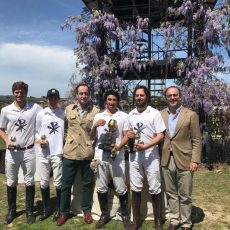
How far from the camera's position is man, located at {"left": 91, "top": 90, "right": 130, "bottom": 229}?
506cm

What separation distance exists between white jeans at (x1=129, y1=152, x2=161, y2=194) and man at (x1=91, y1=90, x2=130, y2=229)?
0.64 feet

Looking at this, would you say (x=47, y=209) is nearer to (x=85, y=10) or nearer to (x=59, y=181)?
(x=59, y=181)

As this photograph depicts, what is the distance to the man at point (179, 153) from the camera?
492cm

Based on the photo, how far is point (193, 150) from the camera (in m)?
4.96

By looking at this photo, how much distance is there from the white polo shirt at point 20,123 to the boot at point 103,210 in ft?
4.29

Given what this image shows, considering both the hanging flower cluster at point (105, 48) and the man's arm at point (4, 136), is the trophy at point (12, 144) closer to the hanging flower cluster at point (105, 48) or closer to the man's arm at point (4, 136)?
the man's arm at point (4, 136)

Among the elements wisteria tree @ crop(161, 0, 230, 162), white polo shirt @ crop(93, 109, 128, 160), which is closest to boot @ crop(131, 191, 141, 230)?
white polo shirt @ crop(93, 109, 128, 160)

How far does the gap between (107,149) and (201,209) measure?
2.24 meters

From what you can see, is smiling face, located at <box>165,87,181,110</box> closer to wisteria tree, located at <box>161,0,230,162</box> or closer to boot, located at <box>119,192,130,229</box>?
boot, located at <box>119,192,130,229</box>

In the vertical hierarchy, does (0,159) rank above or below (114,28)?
below

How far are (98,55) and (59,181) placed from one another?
6.90 m

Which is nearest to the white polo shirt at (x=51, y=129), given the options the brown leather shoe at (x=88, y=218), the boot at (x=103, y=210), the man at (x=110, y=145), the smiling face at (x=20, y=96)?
the smiling face at (x=20, y=96)

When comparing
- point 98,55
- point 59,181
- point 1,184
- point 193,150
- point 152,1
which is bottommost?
point 1,184

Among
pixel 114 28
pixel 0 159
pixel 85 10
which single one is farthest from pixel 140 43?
pixel 0 159
